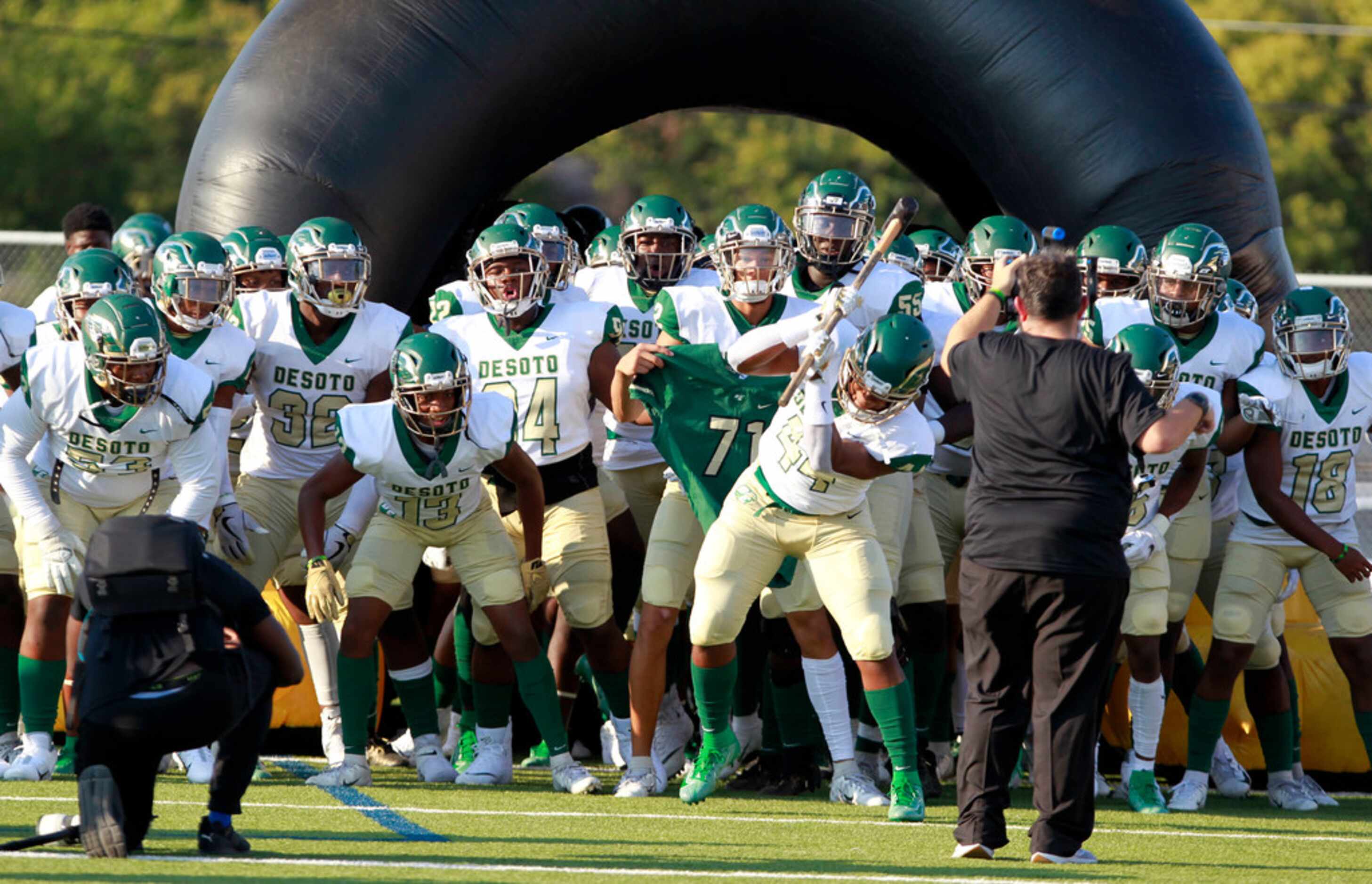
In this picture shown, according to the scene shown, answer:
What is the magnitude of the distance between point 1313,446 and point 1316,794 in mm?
1120

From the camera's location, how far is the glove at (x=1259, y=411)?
612 cm

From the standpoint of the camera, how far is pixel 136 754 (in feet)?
14.5

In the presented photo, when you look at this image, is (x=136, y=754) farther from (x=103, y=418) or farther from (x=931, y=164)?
(x=931, y=164)

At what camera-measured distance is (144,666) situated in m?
4.44

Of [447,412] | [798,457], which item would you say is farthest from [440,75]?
[798,457]

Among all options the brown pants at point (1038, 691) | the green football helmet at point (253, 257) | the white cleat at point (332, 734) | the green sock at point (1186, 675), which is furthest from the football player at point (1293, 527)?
the green football helmet at point (253, 257)

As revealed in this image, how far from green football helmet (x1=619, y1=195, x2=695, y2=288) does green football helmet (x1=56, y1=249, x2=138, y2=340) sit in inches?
65.1

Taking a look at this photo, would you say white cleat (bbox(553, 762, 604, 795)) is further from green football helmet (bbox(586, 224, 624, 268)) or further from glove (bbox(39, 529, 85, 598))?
green football helmet (bbox(586, 224, 624, 268))

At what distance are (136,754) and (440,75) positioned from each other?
141 inches

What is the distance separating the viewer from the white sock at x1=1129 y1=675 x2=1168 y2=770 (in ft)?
19.7

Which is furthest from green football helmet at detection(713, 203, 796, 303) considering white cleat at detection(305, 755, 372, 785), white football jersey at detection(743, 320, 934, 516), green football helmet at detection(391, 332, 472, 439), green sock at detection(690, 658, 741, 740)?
white cleat at detection(305, 755, 372, 785)

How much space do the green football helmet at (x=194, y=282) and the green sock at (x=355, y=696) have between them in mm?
1193

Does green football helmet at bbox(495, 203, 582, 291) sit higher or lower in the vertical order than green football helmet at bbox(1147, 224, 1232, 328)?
higher

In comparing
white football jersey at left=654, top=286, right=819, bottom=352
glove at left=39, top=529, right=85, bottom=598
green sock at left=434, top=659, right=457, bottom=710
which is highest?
white football jersey at left=654, top=286, right=819, bottom=352
